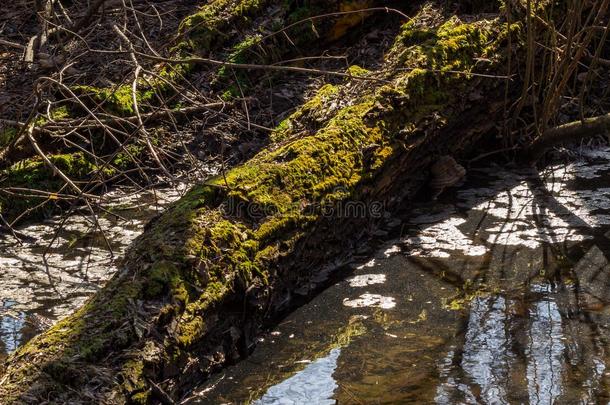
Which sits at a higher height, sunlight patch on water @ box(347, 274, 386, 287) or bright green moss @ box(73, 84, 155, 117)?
bright green moss @ box(73, 84, 155, 117)

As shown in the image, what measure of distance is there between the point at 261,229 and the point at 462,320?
4.04 feet

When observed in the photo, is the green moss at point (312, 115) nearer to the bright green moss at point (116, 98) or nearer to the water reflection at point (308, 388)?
the bright green moss at point (116, 98)

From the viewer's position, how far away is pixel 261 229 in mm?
4523

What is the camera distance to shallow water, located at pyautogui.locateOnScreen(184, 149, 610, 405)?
148 inches

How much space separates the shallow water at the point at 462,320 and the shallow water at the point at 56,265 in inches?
44.5

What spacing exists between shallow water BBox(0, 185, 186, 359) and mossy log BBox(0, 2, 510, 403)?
39cm

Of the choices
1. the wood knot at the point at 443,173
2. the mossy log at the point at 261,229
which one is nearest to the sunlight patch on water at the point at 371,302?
the mossy log at the point at 261,229

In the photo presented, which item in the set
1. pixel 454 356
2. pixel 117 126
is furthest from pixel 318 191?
pixel 117 126

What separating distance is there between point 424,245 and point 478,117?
151 cm

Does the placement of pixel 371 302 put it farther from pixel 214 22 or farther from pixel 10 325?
pixel 214 22

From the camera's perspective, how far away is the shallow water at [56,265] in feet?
14.8

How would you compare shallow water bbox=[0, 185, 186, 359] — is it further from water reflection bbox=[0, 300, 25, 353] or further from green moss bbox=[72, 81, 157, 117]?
green moss bbox=[72, 81, 157, 117]

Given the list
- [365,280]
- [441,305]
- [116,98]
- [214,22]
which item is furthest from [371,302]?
[214,22]

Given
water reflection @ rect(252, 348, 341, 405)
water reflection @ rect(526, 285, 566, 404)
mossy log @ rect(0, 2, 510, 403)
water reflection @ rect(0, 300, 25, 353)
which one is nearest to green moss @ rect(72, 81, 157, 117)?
mossy log @ rect(0, 2, 510, 403)
